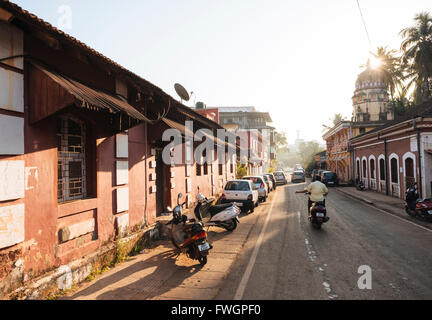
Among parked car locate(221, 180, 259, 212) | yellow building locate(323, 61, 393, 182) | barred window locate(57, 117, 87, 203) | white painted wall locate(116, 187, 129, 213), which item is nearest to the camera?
barred window locate(57, 117, 87, 203)

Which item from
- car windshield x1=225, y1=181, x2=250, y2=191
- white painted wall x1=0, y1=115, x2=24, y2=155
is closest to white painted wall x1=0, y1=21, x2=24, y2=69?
white painted wall x1=0, y1=115, x2=24, y2=155

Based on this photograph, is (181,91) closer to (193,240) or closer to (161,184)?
(161,184)

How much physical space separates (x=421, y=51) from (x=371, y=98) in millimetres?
8242

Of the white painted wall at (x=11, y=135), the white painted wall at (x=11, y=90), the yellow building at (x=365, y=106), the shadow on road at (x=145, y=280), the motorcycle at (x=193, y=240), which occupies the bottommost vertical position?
the shadow on road at (x=145, y=280)

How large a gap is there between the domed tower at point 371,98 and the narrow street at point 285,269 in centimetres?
3102

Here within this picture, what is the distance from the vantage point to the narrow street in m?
4.51

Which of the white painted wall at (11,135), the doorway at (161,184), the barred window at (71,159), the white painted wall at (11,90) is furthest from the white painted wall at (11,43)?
the doorway at (161,184)

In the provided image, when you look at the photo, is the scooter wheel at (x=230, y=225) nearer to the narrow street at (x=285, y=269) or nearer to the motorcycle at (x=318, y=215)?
Answer: the narrow street at (x=285, y=269)

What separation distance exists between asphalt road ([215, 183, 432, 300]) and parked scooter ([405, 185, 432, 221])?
42.6 inches

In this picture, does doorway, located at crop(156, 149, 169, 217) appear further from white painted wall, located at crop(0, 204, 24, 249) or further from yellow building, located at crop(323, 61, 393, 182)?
yellow building, located at crop(323, 61, 393, 182)

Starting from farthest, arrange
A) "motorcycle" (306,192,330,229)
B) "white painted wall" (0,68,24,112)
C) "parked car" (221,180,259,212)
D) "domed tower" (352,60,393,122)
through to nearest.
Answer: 1. "domed tower" (352,60,393,122)
2. "parked car" (221,180,259,212)
3. "motorcycle" (306,192,330,229)
4. "white painted wall" (0,68,24,112)

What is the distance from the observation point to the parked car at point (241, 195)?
12.6 metres

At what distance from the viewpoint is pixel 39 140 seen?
456 centimetres

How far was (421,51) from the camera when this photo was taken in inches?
1131
